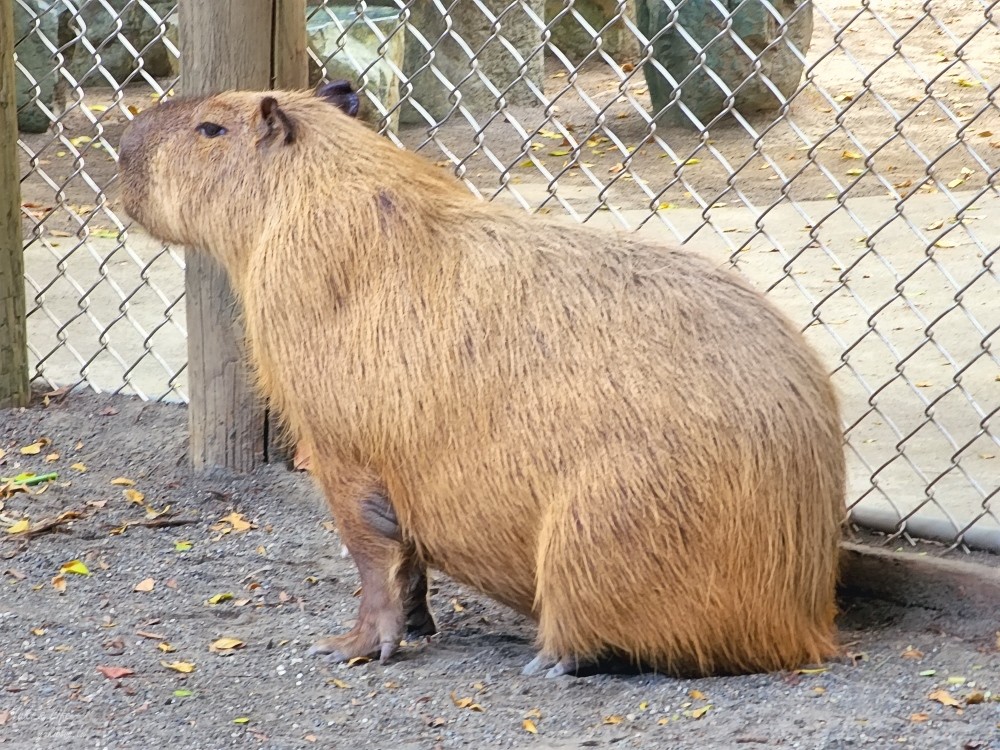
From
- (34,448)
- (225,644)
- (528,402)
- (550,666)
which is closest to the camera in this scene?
(528,402)

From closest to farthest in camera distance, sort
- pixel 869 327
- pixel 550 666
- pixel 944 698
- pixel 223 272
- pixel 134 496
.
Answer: pixel 944 698 < pixel 550 666 < pixel 869 327 < pixel 223 272 < pixel 134 496

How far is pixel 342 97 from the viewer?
9.80 feet

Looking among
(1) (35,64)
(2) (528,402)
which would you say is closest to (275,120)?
(2) (528,402)

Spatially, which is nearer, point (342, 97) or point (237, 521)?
point (342, 97)

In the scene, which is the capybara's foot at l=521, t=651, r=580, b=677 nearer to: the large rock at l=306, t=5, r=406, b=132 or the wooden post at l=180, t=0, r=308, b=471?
the wooden post at l=180, t=0, r=308, b=471

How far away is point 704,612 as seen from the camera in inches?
103

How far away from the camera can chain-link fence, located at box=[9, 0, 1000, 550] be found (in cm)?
360

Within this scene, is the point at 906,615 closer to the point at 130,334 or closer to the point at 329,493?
the point at 329,493

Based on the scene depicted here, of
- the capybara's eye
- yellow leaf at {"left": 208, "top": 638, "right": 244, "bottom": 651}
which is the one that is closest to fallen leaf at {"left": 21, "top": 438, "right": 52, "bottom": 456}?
yellow leaf at {"left": 208, "top": 638, "right": 244, "bottom": 651}

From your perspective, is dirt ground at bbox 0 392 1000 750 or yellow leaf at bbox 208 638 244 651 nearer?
dirt ground at bbox 0 392 1000 750

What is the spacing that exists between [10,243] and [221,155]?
1.38m

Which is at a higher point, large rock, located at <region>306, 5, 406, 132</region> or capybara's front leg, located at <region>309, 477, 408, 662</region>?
large rock, located at <region>306, 5, 406, 132</region>

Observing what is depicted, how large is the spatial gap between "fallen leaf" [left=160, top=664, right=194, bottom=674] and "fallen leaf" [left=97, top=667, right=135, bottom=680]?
0.25 feet

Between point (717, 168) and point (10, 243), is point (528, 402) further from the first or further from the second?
point (717, 168)
